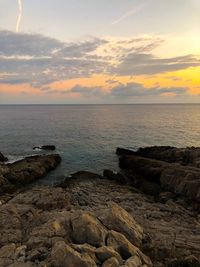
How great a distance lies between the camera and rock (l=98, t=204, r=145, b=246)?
64.4ft

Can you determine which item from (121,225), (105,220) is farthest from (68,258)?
(121,225)

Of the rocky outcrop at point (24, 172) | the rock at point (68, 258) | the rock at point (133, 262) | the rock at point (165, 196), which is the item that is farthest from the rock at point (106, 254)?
the rocky outcrop at point (24, 172)

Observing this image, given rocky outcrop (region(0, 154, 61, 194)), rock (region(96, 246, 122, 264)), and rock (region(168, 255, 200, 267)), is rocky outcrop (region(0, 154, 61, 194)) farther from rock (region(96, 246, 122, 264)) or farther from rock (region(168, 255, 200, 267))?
rock (region(168, 255, 200, 267))

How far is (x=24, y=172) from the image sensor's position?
49.3 meters

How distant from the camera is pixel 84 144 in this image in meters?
82.9

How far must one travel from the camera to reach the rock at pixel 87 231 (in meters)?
17.4

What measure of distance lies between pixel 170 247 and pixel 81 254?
28.6 ft

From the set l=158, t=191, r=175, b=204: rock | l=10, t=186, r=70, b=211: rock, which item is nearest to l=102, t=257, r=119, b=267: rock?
l=10, t=186, r=70, b=211: rock

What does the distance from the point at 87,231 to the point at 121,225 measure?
3152 mm

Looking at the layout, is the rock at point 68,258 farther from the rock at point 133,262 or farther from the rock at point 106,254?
the rock at point 133,262

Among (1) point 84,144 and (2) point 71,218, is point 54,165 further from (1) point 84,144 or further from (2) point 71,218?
(2) point 71,218

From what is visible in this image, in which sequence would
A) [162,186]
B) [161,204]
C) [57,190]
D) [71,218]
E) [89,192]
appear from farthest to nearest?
1. [162,186]
2. [89,192]
3. [161,204]
4. [57,190]
5. [71,218]

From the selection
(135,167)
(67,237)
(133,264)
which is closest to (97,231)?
(67,237)

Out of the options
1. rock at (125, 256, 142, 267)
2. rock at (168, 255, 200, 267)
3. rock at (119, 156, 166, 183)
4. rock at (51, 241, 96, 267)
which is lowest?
rock at (119, 156, 166, 183)
